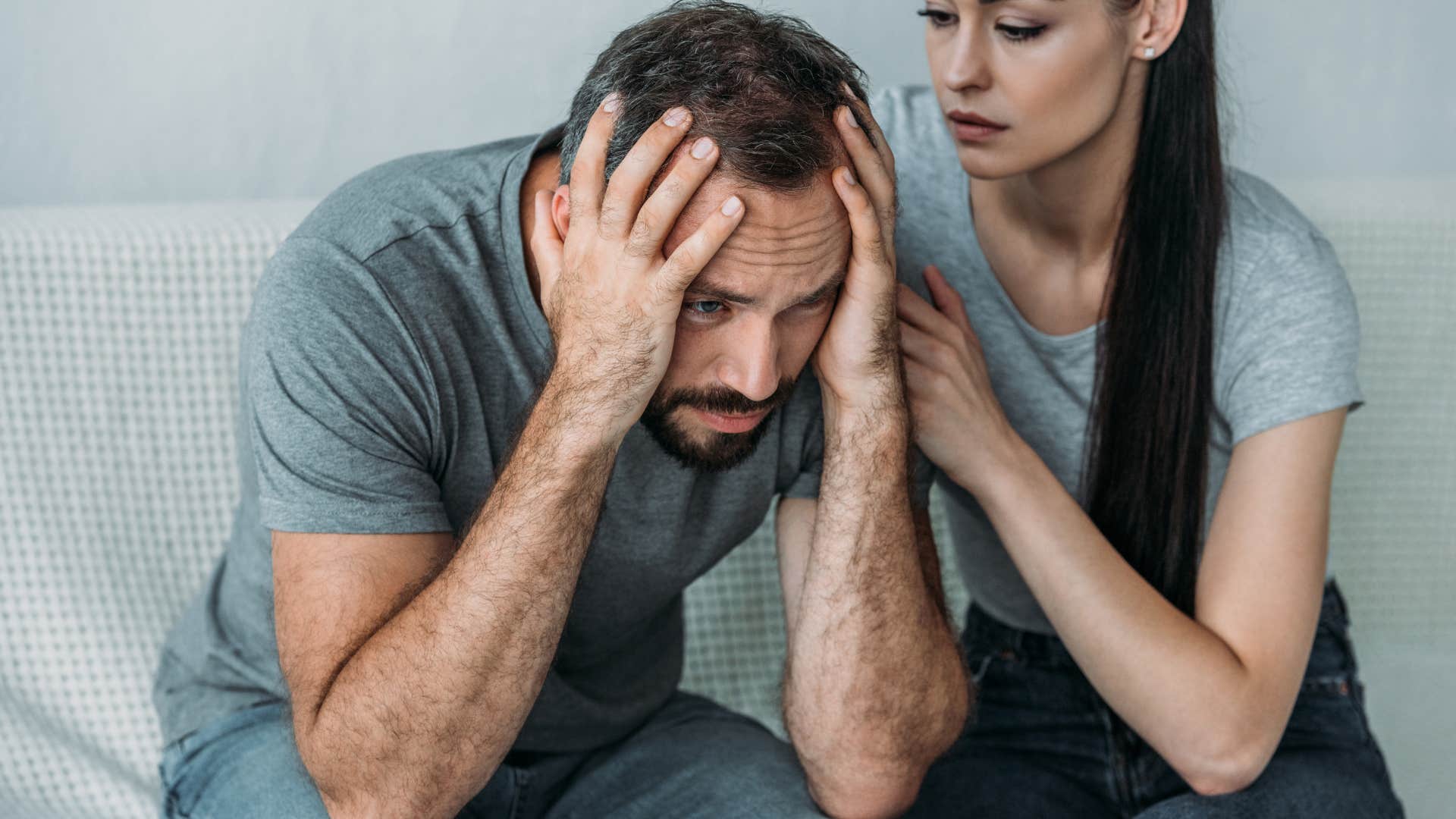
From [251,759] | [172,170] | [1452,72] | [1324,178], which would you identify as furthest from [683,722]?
[1452,72]

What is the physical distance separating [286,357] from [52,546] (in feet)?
2.13

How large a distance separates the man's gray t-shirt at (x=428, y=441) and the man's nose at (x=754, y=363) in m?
0.19

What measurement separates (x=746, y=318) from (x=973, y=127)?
1.55 ft

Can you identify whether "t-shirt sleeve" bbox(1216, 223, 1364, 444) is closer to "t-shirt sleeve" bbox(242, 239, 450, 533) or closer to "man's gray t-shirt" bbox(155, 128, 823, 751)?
"man's gray t-shirt" bbox(155, 128, 823, 751)

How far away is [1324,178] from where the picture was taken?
206 cm

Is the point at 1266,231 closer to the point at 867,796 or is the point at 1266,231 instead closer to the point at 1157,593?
the point at 1157,593

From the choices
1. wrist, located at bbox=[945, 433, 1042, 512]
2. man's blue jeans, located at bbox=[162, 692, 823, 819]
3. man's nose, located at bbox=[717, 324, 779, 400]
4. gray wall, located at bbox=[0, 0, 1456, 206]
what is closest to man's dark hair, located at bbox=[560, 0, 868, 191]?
man's nose, located at bbox=[717, 324, 779, 400]

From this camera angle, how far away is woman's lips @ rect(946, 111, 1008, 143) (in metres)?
1.49

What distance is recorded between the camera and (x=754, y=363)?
116cm

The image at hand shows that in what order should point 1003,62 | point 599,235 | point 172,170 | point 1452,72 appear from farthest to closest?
point 1452,72
point 172,170
point 1003,62
point 599,235

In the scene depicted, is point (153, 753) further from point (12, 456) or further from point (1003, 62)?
point (1003, 62)

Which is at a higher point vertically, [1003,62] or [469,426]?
[1003,62]

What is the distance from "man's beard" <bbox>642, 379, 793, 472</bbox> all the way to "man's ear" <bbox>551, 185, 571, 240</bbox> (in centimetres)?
17

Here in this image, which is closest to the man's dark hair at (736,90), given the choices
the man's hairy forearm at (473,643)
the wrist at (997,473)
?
the man's hairy forearm at (473,643)
